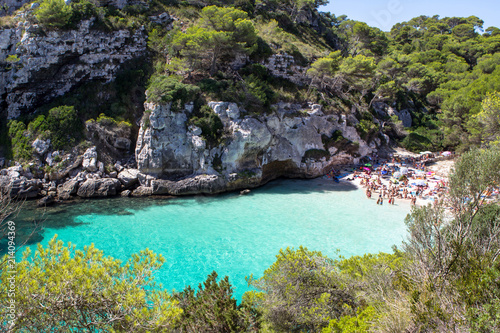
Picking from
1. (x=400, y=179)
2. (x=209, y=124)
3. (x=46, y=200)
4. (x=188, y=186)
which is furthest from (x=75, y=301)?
(x=400, y=179)

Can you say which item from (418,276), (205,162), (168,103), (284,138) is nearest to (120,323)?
(418,276)

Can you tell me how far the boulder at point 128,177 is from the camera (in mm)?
22797

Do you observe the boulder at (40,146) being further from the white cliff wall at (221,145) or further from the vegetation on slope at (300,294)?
the vegetation on slope at (300,294)

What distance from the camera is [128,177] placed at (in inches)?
899

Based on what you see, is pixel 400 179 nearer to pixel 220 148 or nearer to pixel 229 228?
pixel 220 148

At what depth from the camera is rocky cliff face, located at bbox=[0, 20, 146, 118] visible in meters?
25.4

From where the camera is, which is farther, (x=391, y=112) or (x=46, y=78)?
(x=391, y=112)

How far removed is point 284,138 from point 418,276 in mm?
19615

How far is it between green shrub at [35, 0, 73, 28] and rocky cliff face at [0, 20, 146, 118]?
2.52 feet

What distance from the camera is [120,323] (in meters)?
5.16

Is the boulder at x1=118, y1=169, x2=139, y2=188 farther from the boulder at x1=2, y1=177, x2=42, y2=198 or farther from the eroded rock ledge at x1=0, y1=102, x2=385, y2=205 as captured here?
the boulder at x1=2, y1=177, x2=42, y2=198

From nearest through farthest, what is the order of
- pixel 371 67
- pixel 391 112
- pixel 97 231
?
pixel 97 231, pixel 371 67, pixel 391 112

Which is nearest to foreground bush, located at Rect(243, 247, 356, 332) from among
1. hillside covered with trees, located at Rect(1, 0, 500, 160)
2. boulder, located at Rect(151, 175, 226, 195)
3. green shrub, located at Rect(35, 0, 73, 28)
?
boulder, located at Rect(151, 175, 226, 195)

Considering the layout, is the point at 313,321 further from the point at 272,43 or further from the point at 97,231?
the point at 272,43
